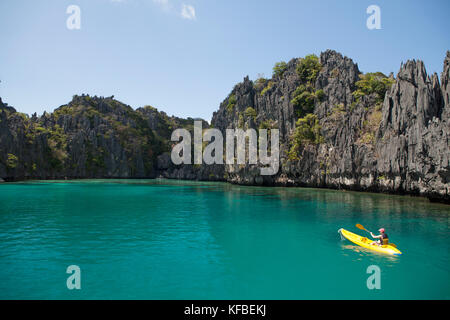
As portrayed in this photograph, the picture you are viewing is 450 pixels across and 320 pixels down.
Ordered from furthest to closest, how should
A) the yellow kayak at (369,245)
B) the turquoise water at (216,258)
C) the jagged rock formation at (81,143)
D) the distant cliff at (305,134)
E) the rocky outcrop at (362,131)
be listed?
the jagged rock formation at (81,143) → the distant cliff at (305,134) → the rocky outcrop at (362,131) → the yellow kayak at (369,245) → the turquoise water at (216,258)

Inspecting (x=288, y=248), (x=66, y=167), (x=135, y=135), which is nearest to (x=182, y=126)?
(x=135, y=135)

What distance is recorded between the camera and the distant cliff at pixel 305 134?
42.6 metres

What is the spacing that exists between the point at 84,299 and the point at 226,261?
23.5 ft

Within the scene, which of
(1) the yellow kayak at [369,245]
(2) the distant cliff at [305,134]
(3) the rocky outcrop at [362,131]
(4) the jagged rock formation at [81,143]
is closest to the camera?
(1) the yellow kayak at [369,245]

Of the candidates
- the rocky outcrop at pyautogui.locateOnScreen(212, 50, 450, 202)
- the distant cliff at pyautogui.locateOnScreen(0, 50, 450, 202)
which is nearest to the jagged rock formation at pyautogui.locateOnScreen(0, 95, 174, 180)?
the distant cliff at pyautogui.locateOnScreen(0, 50, 450, 202)

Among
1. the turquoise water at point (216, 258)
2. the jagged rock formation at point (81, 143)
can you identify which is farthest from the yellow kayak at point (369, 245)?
the jagged rock formation at point (81, 143)

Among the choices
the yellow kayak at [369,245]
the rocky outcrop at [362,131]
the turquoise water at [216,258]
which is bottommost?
the turquoise water at [216,258]

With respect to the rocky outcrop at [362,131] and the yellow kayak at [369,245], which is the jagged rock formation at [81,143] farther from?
the yellow kayak at [369,245]

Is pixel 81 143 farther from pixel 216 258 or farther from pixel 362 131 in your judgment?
pixel 216 258

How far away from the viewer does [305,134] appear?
235 feet

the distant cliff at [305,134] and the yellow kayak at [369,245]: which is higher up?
the distant cliff at [305,134]

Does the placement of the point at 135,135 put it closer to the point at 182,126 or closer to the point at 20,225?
the point at 182,126

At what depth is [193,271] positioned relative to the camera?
44.8 feet

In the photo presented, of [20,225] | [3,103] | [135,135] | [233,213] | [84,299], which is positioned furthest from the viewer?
[135,135]
